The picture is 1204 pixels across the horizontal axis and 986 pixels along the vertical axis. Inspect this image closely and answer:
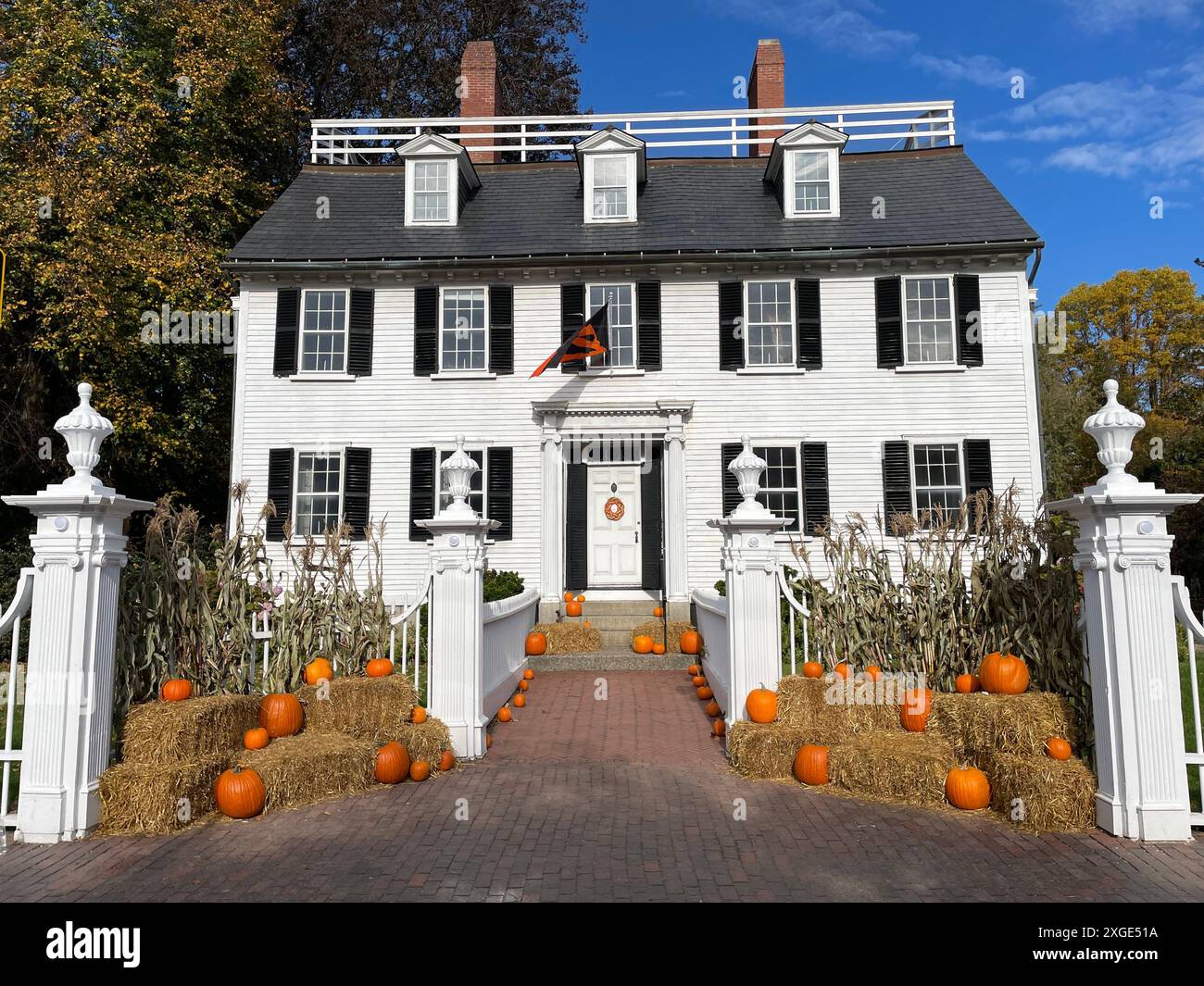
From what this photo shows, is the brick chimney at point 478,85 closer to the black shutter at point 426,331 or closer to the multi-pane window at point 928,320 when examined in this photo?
the black shutter at point 426,331

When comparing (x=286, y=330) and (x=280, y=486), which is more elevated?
(x=286, y=330)

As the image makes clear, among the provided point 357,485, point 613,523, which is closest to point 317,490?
point 357,485

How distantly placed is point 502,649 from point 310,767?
3315 millimetres

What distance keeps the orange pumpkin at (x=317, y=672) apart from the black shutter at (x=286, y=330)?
9.69m

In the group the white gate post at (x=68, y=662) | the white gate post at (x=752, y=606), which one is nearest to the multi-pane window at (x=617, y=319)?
the white gate post at (x=752, y=606)

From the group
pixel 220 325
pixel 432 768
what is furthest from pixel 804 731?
pixel 220 325

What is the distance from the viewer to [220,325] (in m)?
17.1

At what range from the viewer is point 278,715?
6.03 metres

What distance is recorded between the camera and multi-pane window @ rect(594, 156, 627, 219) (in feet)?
51.7

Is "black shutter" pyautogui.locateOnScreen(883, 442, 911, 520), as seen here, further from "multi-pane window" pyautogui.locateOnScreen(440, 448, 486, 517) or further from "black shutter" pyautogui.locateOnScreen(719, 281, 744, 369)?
"multi-pane window" pyautogui.locateOnScreen(440, 448, 486, 517)

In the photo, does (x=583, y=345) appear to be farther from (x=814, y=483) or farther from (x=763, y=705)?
(x=763, y=705)

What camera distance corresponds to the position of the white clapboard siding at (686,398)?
46.3ft

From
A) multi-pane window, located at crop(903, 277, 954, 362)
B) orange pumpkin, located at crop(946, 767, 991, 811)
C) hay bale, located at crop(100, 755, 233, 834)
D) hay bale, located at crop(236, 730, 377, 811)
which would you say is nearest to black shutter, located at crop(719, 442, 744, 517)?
multi-pane window, located at crop(903, 277, 954, 362)
